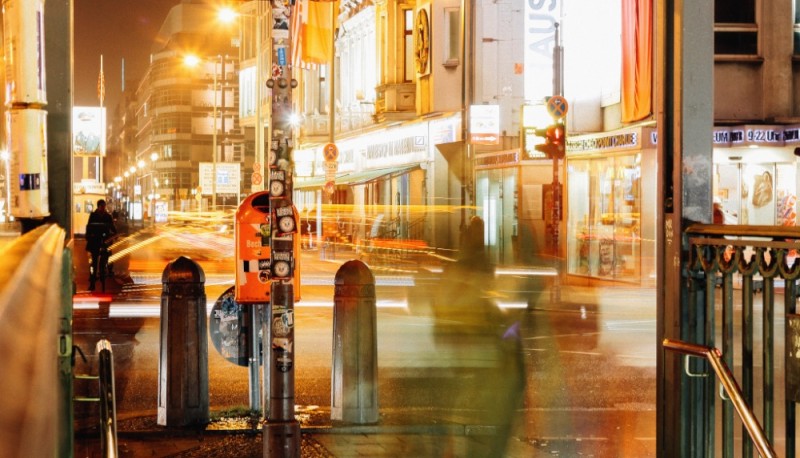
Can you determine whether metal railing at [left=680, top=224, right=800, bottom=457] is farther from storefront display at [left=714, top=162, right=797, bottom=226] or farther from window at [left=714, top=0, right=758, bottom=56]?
window at [left=714, top=0, right=758, bottom=56]

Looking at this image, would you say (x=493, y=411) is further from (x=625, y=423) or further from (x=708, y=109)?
(x=708, y=109)

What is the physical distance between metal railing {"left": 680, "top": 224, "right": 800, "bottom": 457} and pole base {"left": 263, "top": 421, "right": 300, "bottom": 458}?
2.74 meters

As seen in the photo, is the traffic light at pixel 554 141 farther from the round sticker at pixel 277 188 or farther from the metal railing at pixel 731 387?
the metal railing at pixel 731 387

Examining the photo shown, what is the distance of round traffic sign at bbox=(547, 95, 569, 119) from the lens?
22.9 meters

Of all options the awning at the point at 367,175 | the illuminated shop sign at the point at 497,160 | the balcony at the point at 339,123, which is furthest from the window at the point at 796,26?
the balcony at the point at 339,123

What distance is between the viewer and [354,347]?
9.62 meters

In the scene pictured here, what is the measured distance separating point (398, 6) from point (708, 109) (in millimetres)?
38258

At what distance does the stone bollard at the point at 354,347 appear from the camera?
9.64m

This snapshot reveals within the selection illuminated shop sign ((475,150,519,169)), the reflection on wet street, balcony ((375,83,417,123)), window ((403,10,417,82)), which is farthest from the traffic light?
window ((403,10,417,82))

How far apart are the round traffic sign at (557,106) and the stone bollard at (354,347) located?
13919 millimetres

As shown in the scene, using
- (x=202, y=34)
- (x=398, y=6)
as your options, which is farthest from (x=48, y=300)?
(x=202, y=34)

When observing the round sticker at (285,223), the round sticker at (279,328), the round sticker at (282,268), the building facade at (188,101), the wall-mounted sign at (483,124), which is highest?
the building facade at (188,101)

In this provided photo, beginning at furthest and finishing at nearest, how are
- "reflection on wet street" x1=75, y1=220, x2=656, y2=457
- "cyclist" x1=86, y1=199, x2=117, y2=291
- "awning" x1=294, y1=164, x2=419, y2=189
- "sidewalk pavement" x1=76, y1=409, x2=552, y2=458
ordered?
"awning" x1=294, y1=164, x2=419, y2=189 → "cyclist" x1=86, y1=199, x2=117, y2=291 → "reflection on wet street" x1=75, y1=220, x2=656, y2=457 → "sidewalk pavement" x1=76, y1=409, x2=552, y2=458

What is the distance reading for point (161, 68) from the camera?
513 ft
